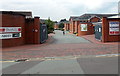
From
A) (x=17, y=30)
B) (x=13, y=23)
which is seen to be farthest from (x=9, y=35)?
(x=13, y=23)

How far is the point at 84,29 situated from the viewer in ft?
117

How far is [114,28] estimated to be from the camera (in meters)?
18.6

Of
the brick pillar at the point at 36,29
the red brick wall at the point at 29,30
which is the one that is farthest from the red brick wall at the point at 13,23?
the brick pillar at the point at 36,29

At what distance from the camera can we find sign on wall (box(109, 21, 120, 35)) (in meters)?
18.5

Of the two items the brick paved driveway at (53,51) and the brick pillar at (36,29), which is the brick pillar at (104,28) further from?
the brick pillar at (36,29)

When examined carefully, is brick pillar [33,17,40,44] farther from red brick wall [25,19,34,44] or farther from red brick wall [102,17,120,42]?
red brick wall [102,17,120,42]

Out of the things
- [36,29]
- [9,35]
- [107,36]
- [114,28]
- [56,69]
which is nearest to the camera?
[56,69]

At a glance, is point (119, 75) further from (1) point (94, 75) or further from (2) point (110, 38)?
(2) point (110, 38)

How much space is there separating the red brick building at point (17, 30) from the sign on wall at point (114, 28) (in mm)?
9793

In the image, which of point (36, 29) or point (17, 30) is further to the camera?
point (36, 29)

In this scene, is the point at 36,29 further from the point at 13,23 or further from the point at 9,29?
the point at 9,29

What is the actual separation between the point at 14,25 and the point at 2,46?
110 inches

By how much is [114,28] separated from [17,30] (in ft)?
41.8

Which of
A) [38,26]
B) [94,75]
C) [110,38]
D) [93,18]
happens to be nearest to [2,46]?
[38,26]
